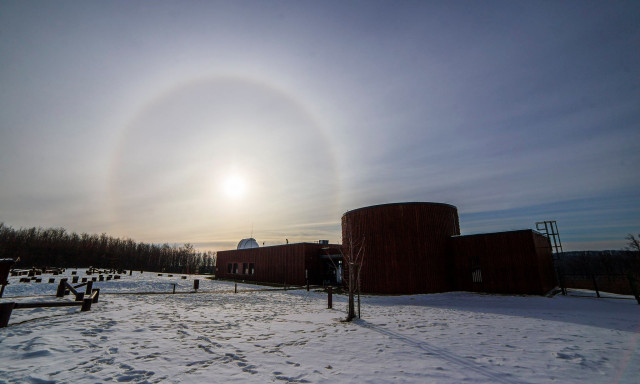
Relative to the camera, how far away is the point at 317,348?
711 cm

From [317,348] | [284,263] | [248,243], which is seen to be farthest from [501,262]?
[248,243]

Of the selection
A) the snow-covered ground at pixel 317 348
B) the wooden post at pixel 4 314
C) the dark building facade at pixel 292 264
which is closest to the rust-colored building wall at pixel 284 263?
the dark building facade at pixel 292 264

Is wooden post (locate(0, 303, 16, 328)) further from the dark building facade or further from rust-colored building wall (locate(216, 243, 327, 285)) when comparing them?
rust-colored building wall (locate(216, 243, 327, 285))

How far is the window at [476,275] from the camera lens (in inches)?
837

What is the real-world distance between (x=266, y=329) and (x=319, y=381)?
498cm

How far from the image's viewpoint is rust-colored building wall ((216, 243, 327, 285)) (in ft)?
105

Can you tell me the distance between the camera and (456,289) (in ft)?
73.3

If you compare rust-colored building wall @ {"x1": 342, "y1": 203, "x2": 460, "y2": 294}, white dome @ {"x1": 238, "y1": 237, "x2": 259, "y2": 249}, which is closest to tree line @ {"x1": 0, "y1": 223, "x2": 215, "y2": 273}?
white dome @ {"x1": 238, "y1": 237, "x2": 259, "y2": 249}

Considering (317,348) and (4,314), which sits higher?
(4,314)

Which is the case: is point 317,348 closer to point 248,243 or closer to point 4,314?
point 4,314

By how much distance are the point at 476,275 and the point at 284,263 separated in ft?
70.0

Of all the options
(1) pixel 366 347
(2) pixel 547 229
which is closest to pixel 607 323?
(1) pixel 366 347

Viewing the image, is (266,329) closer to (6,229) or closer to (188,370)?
(188,370)

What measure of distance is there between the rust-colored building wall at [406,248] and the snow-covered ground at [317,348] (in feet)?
33.8
